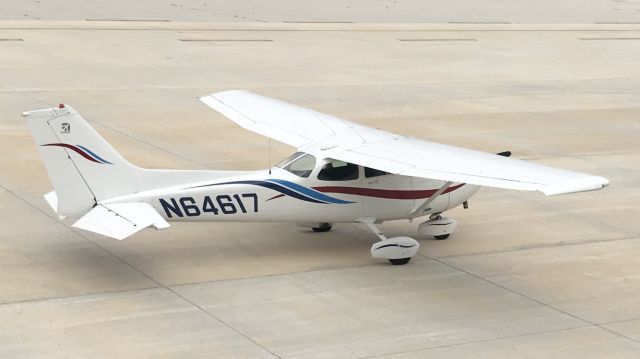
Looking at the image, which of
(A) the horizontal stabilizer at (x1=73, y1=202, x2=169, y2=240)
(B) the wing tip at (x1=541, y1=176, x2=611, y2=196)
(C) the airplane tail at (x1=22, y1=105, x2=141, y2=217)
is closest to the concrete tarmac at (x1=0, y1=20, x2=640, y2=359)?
(A) the horizontal stabilizer at (x1=73, y1=202, x2=169, y2=240)

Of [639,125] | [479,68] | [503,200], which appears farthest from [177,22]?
[503,200]

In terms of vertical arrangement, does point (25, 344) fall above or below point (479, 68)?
below

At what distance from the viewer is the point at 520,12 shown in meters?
54.7

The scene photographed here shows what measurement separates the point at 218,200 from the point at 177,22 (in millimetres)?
29758

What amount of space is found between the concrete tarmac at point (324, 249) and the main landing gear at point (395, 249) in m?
0.17

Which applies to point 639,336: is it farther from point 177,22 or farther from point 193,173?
point 177,22

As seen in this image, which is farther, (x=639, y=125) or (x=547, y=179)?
(x=639, y=125)

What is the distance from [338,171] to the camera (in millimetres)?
16812

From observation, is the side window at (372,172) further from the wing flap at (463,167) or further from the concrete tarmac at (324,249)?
the concrete tarmac at (324,249)

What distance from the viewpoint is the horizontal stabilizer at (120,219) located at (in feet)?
48.4

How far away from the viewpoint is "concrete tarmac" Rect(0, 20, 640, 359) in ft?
45.2

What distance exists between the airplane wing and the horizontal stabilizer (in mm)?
2873

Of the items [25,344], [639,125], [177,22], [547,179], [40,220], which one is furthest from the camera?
[177,22]

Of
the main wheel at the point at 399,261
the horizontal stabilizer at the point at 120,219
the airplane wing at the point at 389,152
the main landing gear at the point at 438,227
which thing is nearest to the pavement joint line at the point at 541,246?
the main landing gear at the point at 438,227
